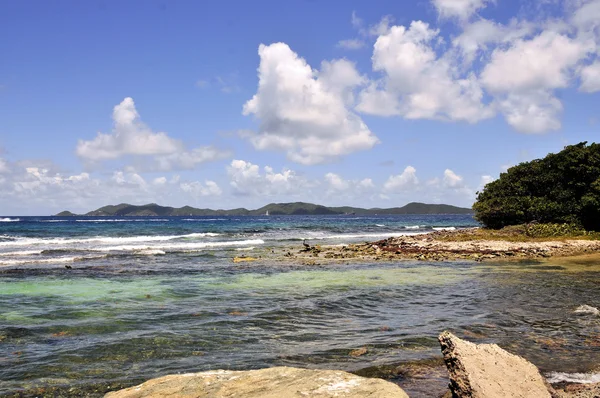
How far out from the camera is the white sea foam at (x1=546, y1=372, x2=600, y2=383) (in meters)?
8.06

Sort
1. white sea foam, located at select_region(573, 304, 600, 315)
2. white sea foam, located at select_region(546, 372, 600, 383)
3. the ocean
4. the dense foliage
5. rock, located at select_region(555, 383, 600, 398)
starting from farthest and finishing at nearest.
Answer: the dense foliage, white sea foam, located at select_region(573, 304, 600, 315), the ocean, white sea foam, located at select_region(546, 372, 600, 383), rock, located at select_region(555, 383, 600, 398)

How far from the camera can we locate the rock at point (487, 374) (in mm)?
6219

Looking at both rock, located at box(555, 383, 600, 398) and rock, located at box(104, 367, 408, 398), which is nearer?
rock, located at box(104, 367, 408, 398)

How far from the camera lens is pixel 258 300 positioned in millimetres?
16875

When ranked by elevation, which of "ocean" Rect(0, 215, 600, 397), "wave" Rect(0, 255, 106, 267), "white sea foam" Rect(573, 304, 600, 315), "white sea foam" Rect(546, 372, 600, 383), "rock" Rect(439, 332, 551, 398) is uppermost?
"rock" Rect(439, 332, 551, 398)

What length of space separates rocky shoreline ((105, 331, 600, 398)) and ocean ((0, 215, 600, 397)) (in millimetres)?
1305

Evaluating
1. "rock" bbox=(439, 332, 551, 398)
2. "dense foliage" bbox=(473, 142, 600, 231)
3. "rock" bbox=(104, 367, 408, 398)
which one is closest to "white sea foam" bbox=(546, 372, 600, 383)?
"rock" bbox=(439, 332, 551, 398)

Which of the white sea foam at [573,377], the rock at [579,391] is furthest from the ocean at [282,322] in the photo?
the rock at [579,391]

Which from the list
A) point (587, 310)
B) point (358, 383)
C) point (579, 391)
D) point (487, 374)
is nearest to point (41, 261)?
point (587, 310)

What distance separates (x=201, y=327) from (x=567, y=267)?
2182 cm

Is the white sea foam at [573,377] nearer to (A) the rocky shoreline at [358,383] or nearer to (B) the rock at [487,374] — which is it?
(A) the rocky shoreline at [358,383]

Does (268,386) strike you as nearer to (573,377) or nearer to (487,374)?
(487,374)

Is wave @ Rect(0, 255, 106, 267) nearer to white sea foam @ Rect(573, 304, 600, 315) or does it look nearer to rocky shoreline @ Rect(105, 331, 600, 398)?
rocky shoreline @ Rect(105, 331, 600, 398)

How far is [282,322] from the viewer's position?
13305mm
